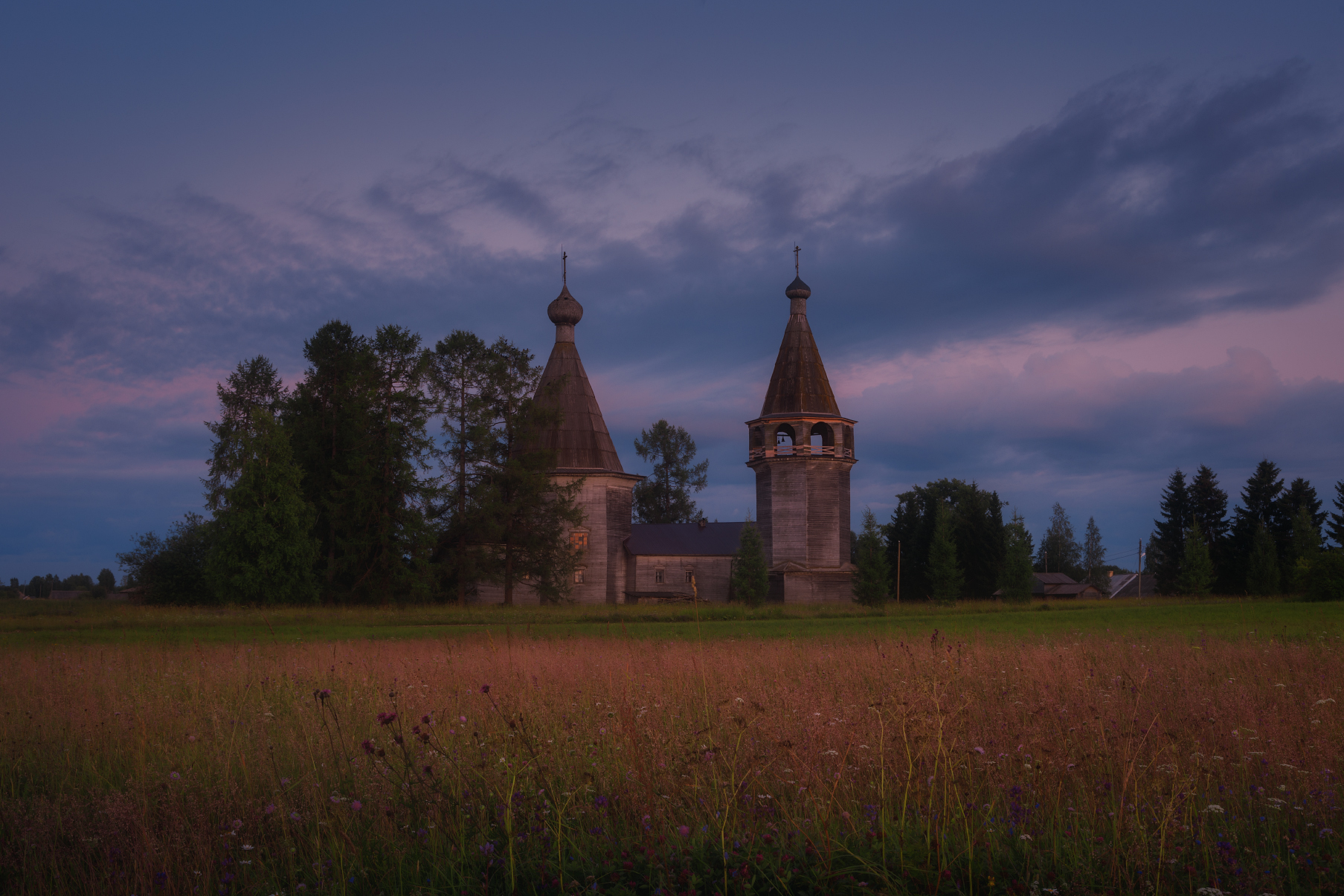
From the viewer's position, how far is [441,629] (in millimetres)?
23688

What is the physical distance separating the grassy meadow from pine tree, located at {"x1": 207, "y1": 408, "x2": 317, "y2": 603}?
1071 inches

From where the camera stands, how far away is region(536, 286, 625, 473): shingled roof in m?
44.4

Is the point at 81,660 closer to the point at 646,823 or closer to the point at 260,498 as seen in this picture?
the point at 646,823

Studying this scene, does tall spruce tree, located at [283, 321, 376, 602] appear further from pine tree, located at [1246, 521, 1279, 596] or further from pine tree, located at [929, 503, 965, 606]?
pine tree, located at [1246, 521, 1279, 596]

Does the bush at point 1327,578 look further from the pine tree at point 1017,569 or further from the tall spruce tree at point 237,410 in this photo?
the tall spruce tree at point 237,410

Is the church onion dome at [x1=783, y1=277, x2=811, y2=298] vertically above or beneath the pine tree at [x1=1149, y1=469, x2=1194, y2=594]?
above

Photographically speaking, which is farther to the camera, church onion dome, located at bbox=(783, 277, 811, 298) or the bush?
church onion dome, located at bbox=(783, 277, 811, 298)

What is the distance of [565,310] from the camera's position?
4788 centimetres

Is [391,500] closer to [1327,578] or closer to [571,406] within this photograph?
[571,406]

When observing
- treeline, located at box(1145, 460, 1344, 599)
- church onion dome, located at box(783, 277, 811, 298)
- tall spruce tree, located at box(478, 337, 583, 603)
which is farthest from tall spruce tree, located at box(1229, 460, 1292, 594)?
tall spruce tree, located at box(478, 337, 583, 603)

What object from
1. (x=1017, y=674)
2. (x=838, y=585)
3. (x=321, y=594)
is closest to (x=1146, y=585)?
(x=838, y=585)

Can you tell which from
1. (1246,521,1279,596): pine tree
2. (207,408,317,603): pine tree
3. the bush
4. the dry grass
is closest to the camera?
the dry grass

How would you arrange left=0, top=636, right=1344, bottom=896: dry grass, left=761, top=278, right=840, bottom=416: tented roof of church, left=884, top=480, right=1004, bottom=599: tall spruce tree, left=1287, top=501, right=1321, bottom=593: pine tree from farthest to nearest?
left=884, top=480, right=1004, bottom=599: tall spruce tree < left=1287, top=501, right=1321, bottom=593: pine tree < left=761, top=278, right=840, bottom=416: tented roof of church < left=0, top=636, right=1344, bottom=896: dry grass

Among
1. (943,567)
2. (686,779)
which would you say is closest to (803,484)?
(943,567)
